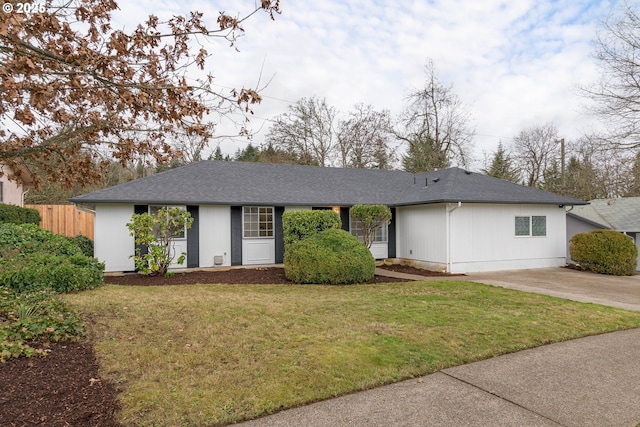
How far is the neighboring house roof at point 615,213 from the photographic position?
15.5 m

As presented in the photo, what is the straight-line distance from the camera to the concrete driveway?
26.1 ft

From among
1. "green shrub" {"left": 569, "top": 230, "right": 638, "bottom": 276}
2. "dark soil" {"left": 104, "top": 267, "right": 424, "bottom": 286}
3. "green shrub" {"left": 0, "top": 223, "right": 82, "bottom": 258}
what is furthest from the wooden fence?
"green shrub" {"left": 569, "top": 230, "right": 638, "bottom": 276}

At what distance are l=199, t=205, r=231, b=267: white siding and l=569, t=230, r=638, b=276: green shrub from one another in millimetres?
11802

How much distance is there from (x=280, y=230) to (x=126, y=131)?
30.3ft

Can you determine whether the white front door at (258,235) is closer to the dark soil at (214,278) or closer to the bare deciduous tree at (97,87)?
the dark soil at (214,278)

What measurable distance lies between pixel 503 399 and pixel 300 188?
37.4 feet

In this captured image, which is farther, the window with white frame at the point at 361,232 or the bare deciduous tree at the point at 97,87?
the window with white frame at the point at 361,232

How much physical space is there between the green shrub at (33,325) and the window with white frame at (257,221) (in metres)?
7.19

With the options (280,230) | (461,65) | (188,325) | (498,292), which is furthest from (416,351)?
(461,65)

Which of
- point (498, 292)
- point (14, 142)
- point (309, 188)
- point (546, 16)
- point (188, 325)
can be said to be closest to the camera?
point (14, 142)

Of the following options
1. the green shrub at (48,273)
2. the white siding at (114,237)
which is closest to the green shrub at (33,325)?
the green shrub at (48,273)

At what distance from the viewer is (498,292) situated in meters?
8.16

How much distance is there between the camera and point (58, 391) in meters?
3.26

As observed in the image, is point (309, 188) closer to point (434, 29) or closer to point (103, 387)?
point (434, 29)
